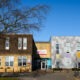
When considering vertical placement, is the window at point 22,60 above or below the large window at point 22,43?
below

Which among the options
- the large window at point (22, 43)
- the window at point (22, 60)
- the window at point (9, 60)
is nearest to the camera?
the window at point (22, 60)

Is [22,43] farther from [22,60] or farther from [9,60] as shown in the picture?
[9,60]

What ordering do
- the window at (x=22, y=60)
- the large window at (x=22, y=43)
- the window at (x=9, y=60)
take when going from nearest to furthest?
the window at (x=22, y=60), the window at (x=9, y=60), the large window at (x=22, y=43)

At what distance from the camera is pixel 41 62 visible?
7806 centimetres

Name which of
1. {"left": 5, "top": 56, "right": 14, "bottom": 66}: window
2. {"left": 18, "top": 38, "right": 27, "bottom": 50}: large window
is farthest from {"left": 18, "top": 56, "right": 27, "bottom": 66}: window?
{"left": 18, "top": 38, "right": 27, "bottom": 50}: large window

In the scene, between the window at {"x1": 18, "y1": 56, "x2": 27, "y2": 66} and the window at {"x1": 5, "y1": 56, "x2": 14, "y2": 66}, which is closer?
the window at {"x1": 18, "y1": 56, "x2": 27, "y2": 66}

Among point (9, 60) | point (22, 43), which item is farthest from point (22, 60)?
point (22, 43)

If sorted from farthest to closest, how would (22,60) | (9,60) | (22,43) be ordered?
(22,43) < (9,60) < (22,60)

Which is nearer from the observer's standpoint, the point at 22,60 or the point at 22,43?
the point at 22,60

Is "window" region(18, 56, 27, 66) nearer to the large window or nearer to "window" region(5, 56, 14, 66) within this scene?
"window" region(5, 56, 14, 66)

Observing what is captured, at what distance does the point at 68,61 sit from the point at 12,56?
13208 millimetres

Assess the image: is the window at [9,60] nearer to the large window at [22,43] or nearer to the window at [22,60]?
the window at [22,60]

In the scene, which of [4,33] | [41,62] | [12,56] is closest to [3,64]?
[12,56]

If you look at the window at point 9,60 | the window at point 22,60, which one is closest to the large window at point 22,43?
the window at point 22,60
